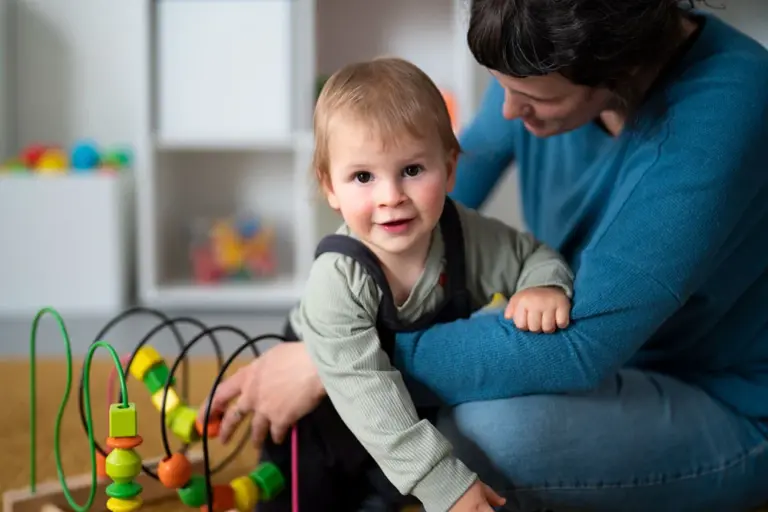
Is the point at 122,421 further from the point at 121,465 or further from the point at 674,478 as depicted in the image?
the point at 674,478

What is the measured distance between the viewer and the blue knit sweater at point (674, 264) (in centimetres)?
95

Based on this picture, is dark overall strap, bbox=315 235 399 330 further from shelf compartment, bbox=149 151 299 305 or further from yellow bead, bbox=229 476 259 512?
shelf compartment, bbox=149 151 299 305

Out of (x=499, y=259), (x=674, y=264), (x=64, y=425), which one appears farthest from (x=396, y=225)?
(x=64, y=425)

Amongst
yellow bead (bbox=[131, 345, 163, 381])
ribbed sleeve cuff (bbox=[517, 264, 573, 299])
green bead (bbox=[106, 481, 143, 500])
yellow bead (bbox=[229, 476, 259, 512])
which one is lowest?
yellow bead (bbox=[229, 476, 259, 512])

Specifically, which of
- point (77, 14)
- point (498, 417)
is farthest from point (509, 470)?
point (77, 14)

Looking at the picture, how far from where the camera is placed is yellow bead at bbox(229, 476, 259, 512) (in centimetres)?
104

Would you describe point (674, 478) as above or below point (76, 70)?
below

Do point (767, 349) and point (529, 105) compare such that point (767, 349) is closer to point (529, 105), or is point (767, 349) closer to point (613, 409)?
point (613, 409)

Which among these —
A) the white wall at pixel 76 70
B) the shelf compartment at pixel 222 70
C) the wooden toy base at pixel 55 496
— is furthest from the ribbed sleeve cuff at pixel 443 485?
the white wall at pixel 76 70

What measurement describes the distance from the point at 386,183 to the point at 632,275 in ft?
0.85

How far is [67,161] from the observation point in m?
2.78

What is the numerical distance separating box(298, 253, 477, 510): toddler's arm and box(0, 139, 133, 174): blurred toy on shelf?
6.07 feet

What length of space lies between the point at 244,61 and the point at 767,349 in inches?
77.3

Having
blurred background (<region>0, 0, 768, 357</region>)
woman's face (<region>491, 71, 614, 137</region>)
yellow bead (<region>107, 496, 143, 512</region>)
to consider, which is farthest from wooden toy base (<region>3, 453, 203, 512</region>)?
blurred background (<region>0, 0, 768, 357</region>)
